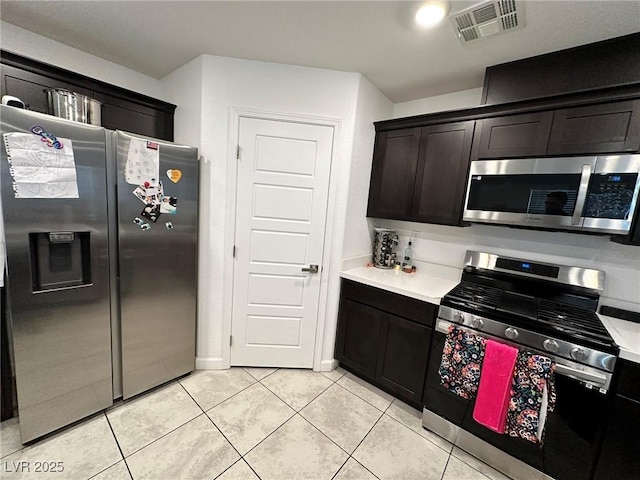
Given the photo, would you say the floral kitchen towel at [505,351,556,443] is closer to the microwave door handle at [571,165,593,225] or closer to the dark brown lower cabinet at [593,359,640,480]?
the dark brown lower cabinet at [593,359,640,480]

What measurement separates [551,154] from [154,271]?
109 inches

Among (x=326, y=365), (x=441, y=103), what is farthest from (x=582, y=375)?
(x=441, y=103)

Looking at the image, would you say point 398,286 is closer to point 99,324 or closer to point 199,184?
point 199,184

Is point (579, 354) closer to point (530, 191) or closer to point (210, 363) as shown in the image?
point (530, 191)

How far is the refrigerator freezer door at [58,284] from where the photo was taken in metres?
1.34

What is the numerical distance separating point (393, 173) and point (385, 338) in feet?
4.64

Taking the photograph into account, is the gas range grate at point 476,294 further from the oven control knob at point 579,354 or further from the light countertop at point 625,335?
the light countertop at point 625,335

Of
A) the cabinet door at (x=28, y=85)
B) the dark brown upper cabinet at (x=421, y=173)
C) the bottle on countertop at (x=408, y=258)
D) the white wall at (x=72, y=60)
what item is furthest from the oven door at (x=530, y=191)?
the cabinet door at (x=28, y=85)

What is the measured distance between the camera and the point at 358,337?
219cm

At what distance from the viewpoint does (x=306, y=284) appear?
88.6 inches

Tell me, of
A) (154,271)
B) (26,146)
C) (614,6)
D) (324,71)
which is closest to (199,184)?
(154,271)

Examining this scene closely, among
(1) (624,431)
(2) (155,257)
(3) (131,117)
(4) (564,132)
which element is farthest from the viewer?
(3) (131,117)

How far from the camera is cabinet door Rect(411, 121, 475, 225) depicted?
1.95 metres

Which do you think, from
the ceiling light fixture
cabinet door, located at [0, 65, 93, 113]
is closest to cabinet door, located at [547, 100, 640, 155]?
the ceiling light fixture
